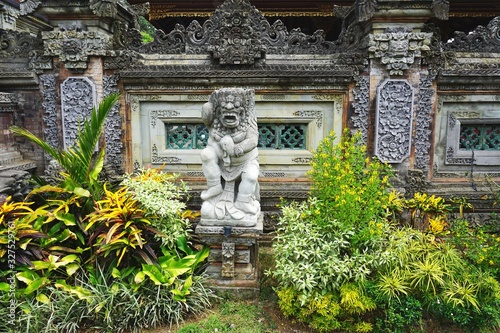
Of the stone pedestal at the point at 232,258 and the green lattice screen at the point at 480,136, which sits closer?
the stone pedestal at the point at 232,258

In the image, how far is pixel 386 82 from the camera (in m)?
5.28

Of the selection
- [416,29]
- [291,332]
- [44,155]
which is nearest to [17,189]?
[44,155]

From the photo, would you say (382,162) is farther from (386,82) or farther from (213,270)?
(213,270)

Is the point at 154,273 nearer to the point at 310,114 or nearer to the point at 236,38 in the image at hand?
the point at 310,114

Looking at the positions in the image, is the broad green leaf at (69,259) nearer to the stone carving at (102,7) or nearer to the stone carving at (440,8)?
the stone carving at (102,7)

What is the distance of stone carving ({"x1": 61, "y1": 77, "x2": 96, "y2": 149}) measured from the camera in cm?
546

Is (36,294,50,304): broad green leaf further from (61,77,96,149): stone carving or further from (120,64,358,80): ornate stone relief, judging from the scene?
(120,64,358,80): ornate stone relief

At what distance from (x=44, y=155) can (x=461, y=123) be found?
6.90 meters

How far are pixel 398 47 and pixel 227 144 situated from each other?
3151 millimetres

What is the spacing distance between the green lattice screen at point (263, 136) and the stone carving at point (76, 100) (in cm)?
125

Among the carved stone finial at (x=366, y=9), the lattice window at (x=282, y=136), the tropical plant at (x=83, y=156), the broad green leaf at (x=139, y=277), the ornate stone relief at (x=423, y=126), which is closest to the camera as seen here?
the broad green leaf at (x=139, y=277)

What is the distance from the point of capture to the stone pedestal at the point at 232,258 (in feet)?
12.8

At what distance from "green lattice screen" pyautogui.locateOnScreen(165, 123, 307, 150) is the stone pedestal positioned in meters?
2.03

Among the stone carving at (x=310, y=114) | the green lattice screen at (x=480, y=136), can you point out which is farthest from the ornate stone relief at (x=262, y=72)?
the green lattice screen at (x=480, y=136)
